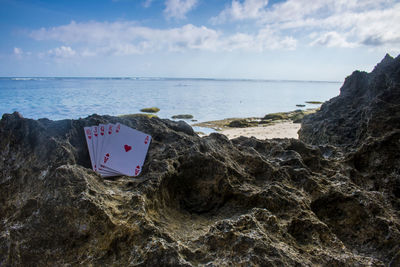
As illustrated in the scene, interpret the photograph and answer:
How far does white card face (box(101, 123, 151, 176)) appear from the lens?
396 centimetres

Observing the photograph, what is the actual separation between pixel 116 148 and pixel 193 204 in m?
1.50

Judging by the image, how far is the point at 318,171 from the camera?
4430mm

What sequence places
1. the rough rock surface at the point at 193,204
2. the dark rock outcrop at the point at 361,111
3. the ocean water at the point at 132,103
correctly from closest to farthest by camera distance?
1. the rough rock surface at the point at 193,204
2. the dark rock outcrop at the point at 361,111
3. the ocean water at the point at 132,103

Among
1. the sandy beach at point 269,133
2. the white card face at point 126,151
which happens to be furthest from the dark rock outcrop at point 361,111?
the sandy beach at point 269,133

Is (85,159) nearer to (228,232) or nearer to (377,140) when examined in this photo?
(228,232)

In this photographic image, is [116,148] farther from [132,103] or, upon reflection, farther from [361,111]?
[132,103]

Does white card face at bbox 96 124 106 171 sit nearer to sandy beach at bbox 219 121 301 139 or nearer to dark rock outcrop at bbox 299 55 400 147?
dark rock outcrop at bbox 299 55 400 147

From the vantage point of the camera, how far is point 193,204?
3.61 metres

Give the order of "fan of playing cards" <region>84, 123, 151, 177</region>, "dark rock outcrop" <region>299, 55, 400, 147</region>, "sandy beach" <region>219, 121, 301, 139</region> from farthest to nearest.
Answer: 1. "sandy beach" <region>219, 121, 301, 139</region>
2. "dark rock outcrop" <region>299, 55, 400, 147</region>
3. "fan of playing cards" <region>84, 123, 151, 177</region>

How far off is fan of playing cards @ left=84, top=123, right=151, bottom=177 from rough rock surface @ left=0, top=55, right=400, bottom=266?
0.52 feet

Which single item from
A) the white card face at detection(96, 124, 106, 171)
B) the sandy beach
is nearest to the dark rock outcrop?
the white card face at detection(96, 124, 106, 171)

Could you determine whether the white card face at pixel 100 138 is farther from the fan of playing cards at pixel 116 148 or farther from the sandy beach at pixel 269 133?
the sandy beach at pixel 269 133

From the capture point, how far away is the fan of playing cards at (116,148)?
3.96 meters

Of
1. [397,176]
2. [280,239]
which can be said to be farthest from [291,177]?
[397,176]
